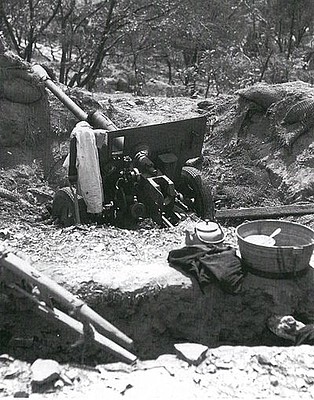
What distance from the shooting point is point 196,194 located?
827 cm

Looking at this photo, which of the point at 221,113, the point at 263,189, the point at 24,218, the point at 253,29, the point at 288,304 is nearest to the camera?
the point at 288,304

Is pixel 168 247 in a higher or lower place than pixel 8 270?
lower

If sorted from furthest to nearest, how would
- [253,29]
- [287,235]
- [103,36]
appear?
1. [253,29]
2. [103,36]
3. [287,235]

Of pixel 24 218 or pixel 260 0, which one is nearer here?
pixel 24 218

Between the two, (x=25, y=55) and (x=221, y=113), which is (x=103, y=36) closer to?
(x=25, y=55)

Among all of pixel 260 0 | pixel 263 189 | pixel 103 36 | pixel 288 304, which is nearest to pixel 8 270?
pixel 288 304

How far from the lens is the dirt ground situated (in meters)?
4.27

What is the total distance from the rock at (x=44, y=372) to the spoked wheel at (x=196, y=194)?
414 centimetres

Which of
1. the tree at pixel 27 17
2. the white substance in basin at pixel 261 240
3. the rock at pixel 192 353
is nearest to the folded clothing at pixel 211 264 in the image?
the white substance in basin at pixel 261 240

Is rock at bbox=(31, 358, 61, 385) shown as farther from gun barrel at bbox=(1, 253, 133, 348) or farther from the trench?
the trench

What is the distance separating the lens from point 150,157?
7992 mm

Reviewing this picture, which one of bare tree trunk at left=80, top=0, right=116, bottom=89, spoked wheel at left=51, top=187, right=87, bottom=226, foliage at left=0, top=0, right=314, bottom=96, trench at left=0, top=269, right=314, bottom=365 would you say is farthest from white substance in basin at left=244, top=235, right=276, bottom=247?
bare tree trunk at left=80, top=0, right=116, bottom=89

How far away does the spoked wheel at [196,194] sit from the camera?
26.8 ft

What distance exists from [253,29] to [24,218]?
597 inches
